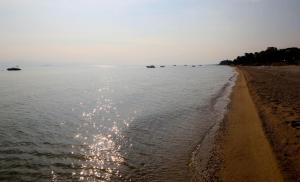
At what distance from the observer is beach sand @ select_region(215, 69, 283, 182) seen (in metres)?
9.59

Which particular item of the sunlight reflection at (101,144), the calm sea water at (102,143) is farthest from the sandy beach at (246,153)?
the sunlight reflection at (101,144)

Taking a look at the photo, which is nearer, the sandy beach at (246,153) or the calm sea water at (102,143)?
the sandy beach at (246,153)

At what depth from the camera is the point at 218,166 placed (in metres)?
10.7

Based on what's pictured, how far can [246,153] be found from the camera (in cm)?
1169

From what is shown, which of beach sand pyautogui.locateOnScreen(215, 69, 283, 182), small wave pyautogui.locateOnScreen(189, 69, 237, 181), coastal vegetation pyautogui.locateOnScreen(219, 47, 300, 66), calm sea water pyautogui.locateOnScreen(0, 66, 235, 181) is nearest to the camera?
beach sand pyautogui.locateOnScreen(215, 69, 283, 182)

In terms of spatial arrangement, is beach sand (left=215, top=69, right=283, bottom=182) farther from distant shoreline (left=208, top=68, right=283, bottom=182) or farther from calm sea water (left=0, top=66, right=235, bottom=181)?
calm sea water (left=0, top=66, right=235, bottom=181)

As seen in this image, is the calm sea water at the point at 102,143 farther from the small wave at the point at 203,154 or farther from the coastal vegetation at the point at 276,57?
the coastal vegetation at the point at 276,57

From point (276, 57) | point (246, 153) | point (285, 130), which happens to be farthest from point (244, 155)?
point (276, 57)

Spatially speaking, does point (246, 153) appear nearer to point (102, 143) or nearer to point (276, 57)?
point (102, 143)

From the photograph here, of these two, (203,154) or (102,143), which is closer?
(203,154)

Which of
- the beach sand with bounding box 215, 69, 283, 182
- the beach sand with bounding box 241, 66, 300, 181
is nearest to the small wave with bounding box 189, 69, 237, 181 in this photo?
the beach sand with bounding box 215, 69, 283, 182

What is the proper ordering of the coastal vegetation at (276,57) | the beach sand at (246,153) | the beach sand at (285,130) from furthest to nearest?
the coastal vegetation at (276,57) < the beach sand at (285,130) < the beach sand at (246,153)

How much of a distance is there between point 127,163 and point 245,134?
6774mm

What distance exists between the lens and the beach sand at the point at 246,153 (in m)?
9.59
